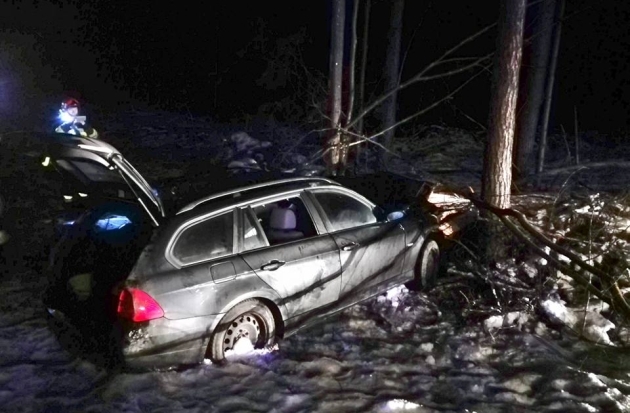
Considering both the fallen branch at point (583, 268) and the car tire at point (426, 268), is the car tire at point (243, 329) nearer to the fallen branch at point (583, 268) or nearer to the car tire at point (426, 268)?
the car tire at point (426, 268)

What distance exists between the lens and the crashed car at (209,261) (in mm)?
4738

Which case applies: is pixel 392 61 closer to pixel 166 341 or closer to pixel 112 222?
pixel 112 222

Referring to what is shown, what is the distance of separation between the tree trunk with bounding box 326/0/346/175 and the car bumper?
574cm

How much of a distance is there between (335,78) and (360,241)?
16.0ft

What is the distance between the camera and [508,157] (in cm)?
746

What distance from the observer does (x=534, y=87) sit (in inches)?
489

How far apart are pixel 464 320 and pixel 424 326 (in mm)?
418

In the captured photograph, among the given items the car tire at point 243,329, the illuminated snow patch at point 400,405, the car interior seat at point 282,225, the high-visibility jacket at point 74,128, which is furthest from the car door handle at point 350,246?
the high-visibility jacket at point 74,128

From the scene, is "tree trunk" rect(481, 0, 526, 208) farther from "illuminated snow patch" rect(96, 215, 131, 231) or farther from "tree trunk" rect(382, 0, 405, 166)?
"tree trunk" rect(382, 0, 405, 166)

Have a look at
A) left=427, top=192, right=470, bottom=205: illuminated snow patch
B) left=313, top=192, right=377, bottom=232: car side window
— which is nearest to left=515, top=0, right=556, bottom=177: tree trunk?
left=427, top=192, right=470, bottom=205: illuminated snow patch

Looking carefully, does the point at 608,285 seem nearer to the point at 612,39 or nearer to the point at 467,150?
the point at 467,150

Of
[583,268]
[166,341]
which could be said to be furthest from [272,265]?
[583,268]

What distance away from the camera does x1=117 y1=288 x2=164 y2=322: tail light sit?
4598mm

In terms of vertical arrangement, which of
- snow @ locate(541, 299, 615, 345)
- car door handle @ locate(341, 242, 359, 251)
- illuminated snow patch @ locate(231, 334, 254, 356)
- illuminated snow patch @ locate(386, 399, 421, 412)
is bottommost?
illuminated snow patch @ locate(386, 399, 421, 412)
